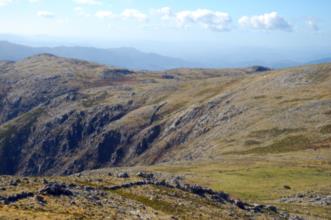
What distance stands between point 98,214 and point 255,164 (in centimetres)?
6610

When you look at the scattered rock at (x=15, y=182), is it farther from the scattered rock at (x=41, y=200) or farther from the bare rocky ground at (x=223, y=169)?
the scattered rock at (x=41, y=200)

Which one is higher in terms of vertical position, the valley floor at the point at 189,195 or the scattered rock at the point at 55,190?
the scattered rock at the point at 55,190

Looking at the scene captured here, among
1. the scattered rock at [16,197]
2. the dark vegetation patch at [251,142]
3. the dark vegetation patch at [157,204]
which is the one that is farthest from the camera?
the dark vegetation patch at [251,142]

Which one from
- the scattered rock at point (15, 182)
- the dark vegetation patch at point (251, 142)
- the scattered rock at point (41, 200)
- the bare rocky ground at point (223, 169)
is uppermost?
the scattered rock at point (41, 200)

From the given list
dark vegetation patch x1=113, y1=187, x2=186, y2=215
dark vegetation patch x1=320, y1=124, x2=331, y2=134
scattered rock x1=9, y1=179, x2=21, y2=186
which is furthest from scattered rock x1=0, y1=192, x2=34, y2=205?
dark vegetation patch x1=320, y1=124, x2=331, y2=134

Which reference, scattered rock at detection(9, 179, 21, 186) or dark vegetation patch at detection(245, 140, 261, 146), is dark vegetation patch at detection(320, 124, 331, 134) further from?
scattered rock at detection(9, 179, 21, 186)

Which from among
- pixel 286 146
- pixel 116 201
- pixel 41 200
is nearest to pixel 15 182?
pixel 41 200

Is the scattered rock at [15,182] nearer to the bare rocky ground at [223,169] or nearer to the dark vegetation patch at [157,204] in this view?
the bare rocky ground at [223,169]

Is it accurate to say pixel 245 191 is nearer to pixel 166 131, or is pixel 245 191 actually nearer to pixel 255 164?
pixel 255 164

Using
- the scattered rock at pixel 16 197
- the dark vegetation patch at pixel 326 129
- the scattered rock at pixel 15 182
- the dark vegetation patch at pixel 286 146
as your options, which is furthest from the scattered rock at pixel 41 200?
the dark vegetation patch at pixel 326 129

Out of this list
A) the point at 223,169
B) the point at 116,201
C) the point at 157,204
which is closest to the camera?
the point at 116,201

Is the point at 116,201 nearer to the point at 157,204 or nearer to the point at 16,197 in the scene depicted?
the point at 157,204

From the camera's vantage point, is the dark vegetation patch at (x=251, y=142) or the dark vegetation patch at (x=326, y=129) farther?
the dark vegetation patch at (x=251, y=142)

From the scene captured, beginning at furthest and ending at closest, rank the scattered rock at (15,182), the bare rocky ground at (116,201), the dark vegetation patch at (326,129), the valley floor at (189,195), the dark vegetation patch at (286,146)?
the dark vegetation patch at (326,129) < the dark vegetation patch at (286,146) < the scattered rock at (15,182) < the valley floor at (189,195) < the bare rocky ground at (116,201)
